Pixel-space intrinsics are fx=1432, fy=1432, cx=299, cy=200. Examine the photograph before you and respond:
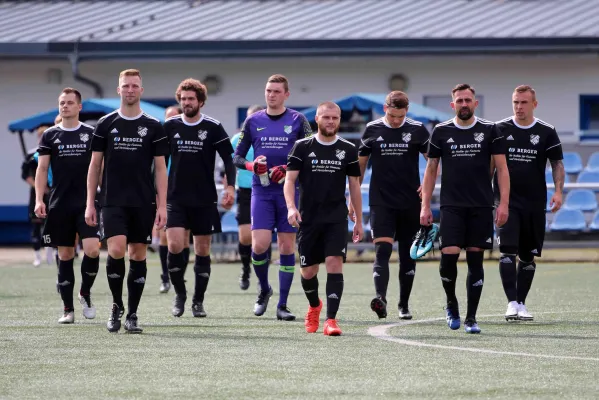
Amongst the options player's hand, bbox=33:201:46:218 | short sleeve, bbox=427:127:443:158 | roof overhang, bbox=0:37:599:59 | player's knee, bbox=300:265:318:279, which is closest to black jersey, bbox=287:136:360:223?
player's knee, bbox=300:265:318:279

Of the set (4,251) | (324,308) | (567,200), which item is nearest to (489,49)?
(567,200)

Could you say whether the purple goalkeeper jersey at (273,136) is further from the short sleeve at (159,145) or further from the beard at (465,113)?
the beard at (465,113)

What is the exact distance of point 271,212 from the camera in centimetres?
1259

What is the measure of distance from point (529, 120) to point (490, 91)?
1570cm

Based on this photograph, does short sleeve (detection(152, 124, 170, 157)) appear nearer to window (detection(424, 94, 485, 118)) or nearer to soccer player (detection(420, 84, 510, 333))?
soccer player (detection(420, 84, 510, 333))

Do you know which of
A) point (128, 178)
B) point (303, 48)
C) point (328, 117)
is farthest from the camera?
point (303, 48)

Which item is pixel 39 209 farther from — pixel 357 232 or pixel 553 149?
pixel 553 149

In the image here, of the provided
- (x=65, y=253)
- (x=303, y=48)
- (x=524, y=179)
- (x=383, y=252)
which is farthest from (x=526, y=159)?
(x=303, y=48)

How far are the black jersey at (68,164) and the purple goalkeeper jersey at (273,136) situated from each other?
137 centimetres

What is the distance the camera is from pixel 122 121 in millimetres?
11227

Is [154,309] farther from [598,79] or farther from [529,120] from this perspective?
[598,79]

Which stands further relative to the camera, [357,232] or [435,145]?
[435,145]

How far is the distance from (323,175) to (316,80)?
691 inches

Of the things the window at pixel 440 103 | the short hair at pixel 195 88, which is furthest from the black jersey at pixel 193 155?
the window at pixel 440 103
